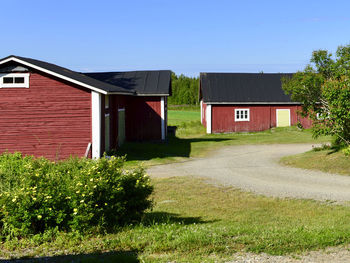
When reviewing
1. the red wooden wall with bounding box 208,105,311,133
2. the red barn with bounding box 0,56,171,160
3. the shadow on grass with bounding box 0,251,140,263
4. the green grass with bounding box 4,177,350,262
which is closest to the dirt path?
the red barn with bounding box 0,56,171,160

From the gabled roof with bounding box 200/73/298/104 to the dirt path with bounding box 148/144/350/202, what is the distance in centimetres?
1352

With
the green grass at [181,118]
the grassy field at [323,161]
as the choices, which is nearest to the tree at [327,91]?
the grassy field at [323,161]

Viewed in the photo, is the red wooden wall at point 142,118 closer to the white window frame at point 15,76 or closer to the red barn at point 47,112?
the red barn at point 47,112

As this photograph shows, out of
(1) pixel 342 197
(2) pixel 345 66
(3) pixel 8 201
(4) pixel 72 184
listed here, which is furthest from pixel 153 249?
(2) pixel 345 66

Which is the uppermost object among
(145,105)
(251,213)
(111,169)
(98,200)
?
(145,105)

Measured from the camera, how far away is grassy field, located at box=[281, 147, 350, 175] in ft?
54.8

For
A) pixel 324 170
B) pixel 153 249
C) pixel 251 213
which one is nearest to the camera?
pixel 153 249

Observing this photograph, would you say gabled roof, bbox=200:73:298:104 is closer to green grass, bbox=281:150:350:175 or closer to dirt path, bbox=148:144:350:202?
dirt path, bbox=148:144:350:202

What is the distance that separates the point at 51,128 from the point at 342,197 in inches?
469

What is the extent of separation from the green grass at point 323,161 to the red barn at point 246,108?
656 inches

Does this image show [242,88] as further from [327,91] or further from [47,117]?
[47,117]

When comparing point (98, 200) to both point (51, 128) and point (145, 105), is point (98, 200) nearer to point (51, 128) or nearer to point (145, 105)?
point (51, 128)

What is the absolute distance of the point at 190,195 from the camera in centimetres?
1241

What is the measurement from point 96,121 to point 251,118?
2158cm
